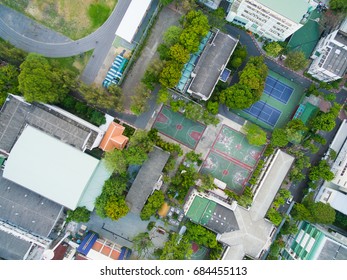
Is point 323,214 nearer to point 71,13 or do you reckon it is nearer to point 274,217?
point 274,217

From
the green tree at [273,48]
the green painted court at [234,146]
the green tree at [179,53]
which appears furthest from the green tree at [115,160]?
the green tree at [273,48]

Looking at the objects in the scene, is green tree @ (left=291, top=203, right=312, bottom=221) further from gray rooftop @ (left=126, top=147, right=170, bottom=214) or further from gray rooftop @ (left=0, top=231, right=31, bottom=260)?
gray rooftop @ (left=0, top=231, right=31, bottom=260)

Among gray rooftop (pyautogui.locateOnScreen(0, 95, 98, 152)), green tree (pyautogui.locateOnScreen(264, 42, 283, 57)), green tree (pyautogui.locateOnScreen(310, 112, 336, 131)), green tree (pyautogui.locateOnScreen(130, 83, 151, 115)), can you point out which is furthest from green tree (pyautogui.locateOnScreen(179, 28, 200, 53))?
green tree (pyautogui.locateOnScreen(310, 112, 336, 131))

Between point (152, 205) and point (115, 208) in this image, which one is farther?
point (152, 205)

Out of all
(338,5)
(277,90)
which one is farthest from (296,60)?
(338,5)

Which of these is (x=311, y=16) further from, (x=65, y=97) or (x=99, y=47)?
(x=65, y=97)

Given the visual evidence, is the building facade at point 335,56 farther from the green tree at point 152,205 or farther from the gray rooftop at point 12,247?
the gray rooftop at point 12,247
